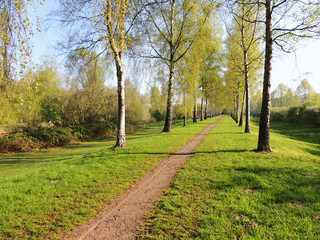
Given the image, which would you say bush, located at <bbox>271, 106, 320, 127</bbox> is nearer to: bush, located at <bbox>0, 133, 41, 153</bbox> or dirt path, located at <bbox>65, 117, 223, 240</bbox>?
dirt path, located at <bbox>65, 117, 223, 240</bbox>

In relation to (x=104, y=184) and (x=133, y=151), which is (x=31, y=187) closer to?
(x=104, y=184)

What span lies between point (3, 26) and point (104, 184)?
4734mm

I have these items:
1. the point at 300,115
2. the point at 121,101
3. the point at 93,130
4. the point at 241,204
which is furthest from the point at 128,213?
the point at 300,115

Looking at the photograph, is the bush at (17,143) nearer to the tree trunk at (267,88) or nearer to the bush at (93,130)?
the bush at (93,130)

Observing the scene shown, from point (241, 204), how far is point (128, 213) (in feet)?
8.09

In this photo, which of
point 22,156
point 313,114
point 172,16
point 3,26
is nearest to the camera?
point 3,26

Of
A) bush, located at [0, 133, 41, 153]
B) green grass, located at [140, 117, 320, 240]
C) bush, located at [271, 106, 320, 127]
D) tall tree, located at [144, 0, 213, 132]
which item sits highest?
tall tree, located at [144, 0, 213, 132]

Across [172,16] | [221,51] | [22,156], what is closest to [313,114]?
[221,51]

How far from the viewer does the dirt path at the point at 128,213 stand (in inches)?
113

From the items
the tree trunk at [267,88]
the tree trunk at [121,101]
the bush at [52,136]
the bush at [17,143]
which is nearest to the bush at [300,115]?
the tree trunk at [267,88]

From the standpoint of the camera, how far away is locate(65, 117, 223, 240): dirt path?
2.87 m

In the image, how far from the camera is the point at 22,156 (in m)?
11.7

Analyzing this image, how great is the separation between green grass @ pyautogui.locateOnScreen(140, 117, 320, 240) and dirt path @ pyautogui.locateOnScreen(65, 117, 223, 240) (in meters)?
0.28

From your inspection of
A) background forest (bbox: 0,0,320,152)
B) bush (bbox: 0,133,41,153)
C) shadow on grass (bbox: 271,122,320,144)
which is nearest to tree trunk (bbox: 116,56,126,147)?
background forest (bbox: 0,0,320,152)
